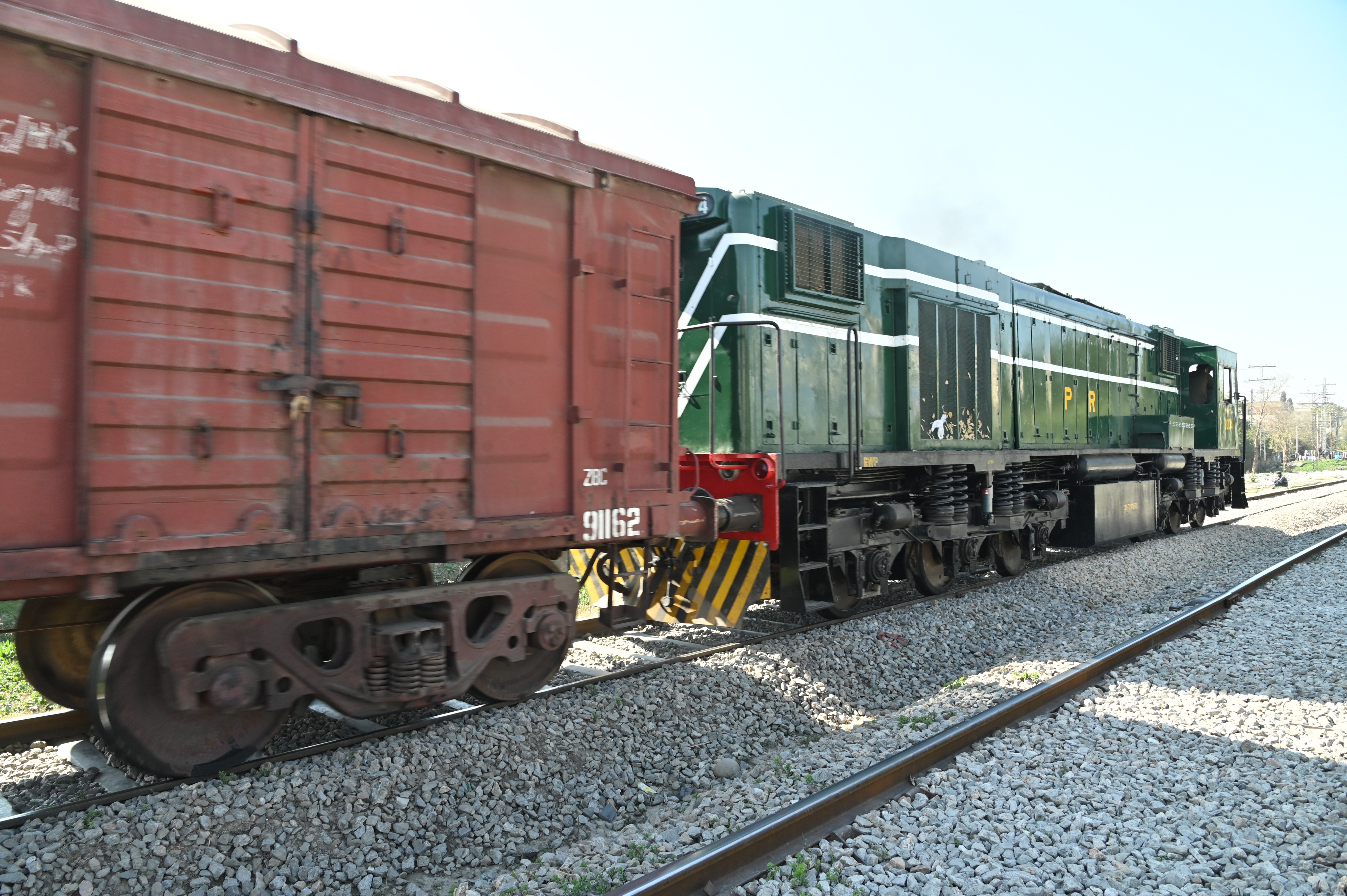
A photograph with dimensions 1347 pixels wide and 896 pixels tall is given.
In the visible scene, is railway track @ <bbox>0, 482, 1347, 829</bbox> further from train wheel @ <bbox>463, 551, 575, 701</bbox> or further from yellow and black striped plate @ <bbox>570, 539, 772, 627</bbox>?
yellow and black striped plate @ <bbox>570, 539, 772, 627</bbox>

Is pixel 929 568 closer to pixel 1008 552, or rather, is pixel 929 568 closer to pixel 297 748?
pixel 1008 552

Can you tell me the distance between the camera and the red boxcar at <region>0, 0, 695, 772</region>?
2.94 metres

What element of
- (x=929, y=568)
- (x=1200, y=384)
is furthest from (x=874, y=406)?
(x=1200, y=384)

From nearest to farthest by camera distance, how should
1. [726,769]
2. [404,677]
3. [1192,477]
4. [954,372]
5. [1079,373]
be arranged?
[404,677]
[726,769]
[954,372]
[1079,373]
[1192,477]

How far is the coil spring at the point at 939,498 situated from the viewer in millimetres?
8094

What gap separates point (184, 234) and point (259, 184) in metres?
0.38

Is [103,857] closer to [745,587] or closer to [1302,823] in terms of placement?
[745,587]

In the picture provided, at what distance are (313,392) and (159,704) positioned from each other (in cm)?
147

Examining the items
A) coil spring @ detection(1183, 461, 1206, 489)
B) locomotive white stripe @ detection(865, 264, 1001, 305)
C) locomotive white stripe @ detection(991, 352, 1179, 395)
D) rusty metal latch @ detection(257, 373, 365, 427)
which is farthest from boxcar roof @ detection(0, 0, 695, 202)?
coil spring @ detection(1183, 461, 1206, 489)

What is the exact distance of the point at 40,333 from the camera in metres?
2.90

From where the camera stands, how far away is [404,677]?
Answer: 399 cm

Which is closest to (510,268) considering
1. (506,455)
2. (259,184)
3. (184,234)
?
(506,455)

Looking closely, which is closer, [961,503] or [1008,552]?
[961,503]

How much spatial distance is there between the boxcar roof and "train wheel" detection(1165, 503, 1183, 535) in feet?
47.1
